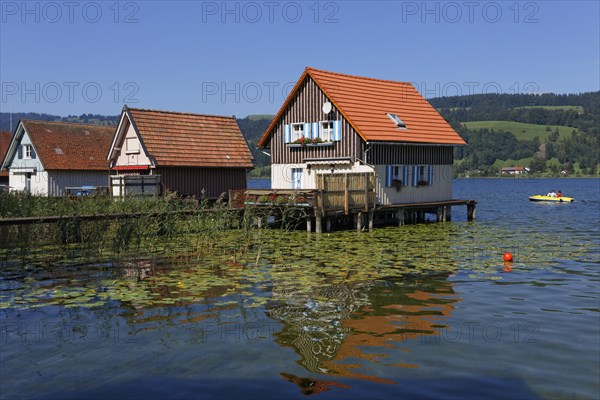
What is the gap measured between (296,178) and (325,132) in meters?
3.42

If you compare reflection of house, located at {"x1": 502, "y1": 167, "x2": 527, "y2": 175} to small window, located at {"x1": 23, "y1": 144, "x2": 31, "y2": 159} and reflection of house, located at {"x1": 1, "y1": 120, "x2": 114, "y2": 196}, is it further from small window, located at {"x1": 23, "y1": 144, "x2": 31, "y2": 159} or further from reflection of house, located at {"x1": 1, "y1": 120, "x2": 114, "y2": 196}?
A: small window, located at {"x1": 23, "y1": 144, "x2": 31, "y2": 159}

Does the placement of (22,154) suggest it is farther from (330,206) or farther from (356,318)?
(356,318)

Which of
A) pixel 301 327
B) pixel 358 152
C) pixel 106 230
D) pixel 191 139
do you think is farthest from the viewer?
pixel 191 139

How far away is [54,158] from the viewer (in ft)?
162

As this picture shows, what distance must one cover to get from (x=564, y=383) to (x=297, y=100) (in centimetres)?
2878

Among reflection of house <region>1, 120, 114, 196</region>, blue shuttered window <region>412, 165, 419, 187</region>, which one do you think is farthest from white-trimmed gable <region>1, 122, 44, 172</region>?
blue shuttered window <region>412, 165, 419, 187</region>

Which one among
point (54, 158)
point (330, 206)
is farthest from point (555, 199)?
point (54, 158)

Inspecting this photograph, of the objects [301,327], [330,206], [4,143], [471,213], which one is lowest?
[301,327]

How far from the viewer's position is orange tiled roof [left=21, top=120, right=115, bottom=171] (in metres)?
49.5

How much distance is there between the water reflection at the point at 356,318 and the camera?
34.0ft

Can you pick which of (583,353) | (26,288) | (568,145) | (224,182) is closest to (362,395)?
(583,353)

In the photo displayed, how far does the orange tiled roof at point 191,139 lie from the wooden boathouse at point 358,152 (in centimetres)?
418

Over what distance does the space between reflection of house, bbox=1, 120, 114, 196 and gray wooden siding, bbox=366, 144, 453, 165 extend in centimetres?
2559

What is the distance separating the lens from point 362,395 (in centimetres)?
872
